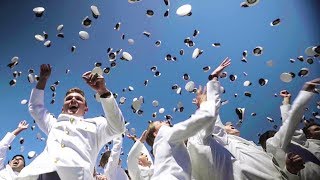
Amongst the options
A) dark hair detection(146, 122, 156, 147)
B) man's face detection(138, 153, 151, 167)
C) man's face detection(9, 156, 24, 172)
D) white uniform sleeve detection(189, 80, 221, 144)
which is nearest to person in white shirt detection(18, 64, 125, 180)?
dark hair detection(146, 122, 156, 147)

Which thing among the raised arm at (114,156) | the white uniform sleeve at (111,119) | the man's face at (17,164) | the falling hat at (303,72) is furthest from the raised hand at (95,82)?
the falling hat at (303,72)

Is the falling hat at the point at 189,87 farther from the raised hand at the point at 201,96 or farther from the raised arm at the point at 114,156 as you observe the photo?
the raised hand at the point at 201,96

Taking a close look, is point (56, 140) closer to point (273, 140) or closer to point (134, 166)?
point (134, 166)

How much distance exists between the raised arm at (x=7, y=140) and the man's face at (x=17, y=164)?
25cm

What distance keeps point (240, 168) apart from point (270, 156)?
705 millimetres

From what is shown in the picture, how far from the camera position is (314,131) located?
17.7 feet

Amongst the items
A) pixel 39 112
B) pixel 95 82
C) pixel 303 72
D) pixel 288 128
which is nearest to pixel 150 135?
pixel 95 82

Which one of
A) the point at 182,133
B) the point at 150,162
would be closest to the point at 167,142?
the point at 182,133

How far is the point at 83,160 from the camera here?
369cm

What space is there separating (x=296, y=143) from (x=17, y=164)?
5595mm

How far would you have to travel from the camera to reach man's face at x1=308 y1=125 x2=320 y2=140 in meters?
5.31

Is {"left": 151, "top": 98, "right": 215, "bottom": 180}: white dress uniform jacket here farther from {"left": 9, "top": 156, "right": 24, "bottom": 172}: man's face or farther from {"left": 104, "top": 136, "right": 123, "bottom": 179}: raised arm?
{"left": 9, "top": 156, "right": 24, "bottom": 172}: man's face

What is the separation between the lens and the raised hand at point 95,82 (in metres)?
3.56

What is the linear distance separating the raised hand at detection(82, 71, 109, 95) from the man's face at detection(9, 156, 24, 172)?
14.8 ft
